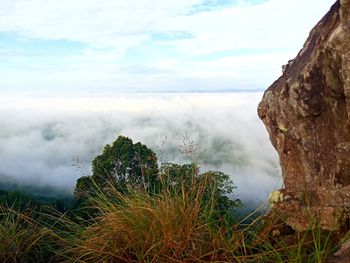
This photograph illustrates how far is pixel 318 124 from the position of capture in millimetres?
5816

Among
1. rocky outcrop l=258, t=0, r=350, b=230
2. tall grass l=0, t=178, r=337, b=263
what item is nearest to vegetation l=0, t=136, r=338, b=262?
tall grass l=0, t=178, r=337, b=263

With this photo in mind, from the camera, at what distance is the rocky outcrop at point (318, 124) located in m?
5.42

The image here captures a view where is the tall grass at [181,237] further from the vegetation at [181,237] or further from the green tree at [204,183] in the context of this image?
the green tree at [204,183]

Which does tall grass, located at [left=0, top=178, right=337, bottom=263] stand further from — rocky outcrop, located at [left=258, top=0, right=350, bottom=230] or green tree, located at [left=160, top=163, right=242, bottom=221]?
rocky outcrop, located at [left=258, top=0, right=350, bottom=230]

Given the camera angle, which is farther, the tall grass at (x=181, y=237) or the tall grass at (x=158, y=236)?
the tall grass at (x=158, y=236)

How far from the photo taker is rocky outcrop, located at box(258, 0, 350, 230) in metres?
5.42

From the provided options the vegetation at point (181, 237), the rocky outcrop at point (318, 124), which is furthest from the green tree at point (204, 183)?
the rocky outcrop at point (318, 124)

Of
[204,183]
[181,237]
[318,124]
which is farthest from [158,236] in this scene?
[318,124]

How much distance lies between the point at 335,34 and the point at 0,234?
473cm

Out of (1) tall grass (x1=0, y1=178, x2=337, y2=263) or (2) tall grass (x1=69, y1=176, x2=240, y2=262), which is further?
(2) tall grass (x1=69, y1=176, x2=240, y2=262)

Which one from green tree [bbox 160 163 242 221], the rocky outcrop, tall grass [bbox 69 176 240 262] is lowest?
tall grass [bbox 69 176 240 262]

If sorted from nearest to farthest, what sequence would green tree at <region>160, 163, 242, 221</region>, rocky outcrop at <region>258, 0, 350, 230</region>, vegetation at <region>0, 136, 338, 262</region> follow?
vegetation at <region>0, 136, 338, 262</region> < rocky outcrop at <region>258, 0, 350, 230</region> < green tree at <region>160, 163, 242, 221</region>

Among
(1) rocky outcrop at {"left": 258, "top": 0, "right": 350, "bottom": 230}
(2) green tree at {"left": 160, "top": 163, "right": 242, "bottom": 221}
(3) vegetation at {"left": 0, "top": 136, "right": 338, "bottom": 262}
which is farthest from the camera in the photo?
(2) green tree at {"left": 160, "top": 163, "right": 242, "bottom": 221}

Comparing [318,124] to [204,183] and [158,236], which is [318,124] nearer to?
[204,183]
